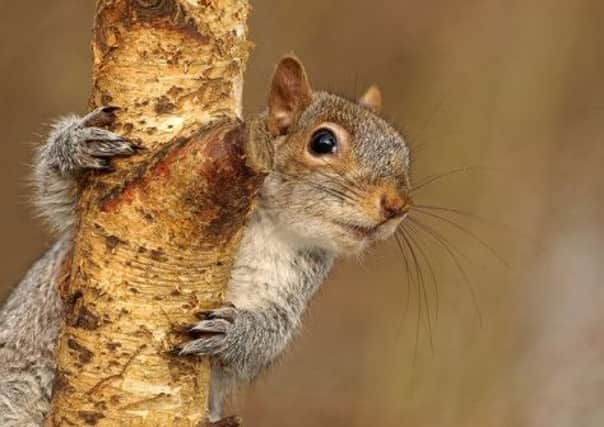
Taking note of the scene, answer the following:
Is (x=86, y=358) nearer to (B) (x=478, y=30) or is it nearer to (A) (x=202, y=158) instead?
(A) (x=202, y=158)

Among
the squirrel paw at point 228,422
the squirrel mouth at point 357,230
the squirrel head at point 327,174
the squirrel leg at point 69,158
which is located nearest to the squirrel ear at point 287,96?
the squirrel head at point 327,174

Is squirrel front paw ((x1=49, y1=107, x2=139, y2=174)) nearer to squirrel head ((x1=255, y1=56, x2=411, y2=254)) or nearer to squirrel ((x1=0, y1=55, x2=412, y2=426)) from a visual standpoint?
squirrel ((x1=0, y1=55, x2=412, y2=426))

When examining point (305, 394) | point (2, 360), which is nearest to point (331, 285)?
point (305, 394)


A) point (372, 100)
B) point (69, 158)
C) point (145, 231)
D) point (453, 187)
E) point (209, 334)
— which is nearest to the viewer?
point (145, 231)

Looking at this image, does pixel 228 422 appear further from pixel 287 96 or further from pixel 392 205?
pixel 287 96

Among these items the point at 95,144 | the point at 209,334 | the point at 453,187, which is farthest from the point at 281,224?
the point at 453,187

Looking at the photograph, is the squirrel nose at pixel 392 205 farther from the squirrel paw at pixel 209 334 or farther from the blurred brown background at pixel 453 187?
the blurred brown background at pixel 453 187

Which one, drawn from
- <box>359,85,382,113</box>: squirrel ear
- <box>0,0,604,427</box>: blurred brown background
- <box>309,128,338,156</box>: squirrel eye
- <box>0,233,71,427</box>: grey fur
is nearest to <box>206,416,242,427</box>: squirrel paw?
<box>0,233,71,427</box>: grey fur
